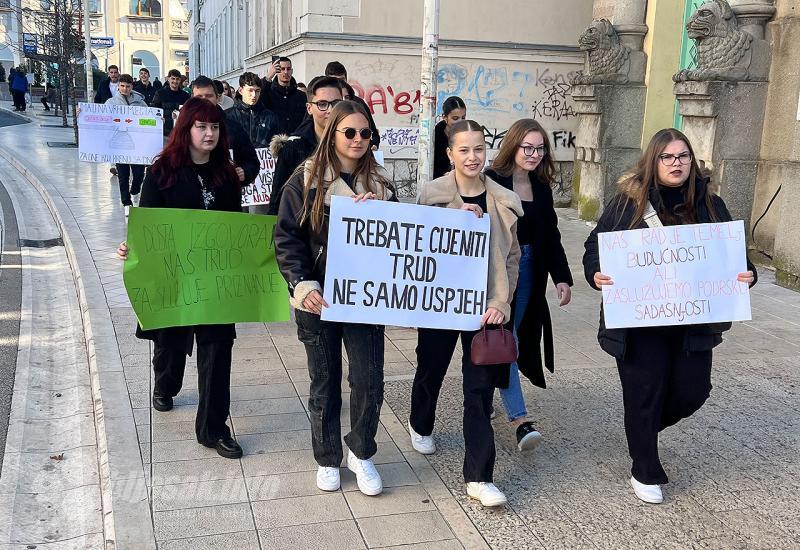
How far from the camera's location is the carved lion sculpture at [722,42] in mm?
9242

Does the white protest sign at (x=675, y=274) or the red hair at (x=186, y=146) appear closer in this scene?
the white protest sign at (x=675, y=274)

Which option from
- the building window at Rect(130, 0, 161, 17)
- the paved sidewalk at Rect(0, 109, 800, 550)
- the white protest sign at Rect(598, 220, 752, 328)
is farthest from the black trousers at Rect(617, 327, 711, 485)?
the building window at Rect(130, 0, 161, 17)

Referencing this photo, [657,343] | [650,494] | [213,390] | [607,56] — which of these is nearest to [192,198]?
[213,390]

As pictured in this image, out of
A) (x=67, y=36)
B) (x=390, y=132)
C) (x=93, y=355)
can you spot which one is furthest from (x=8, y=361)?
(x=67, y=36)

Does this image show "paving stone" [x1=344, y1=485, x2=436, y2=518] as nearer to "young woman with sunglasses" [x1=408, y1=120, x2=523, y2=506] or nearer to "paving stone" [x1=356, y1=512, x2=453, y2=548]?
"paving stone" [x1=356, y1=512, x2=453, y2=548]

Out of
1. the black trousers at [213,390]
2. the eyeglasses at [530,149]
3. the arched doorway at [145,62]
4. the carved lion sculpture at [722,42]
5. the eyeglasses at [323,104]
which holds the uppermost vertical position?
the arched doorway at [145,62]

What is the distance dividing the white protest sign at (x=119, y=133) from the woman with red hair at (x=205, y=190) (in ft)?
21.4

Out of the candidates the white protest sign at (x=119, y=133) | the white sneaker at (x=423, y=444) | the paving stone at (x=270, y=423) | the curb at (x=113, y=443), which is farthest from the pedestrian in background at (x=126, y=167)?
the white sneaker at (x=423, y=444)

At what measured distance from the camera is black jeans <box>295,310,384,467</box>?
4.06 meters

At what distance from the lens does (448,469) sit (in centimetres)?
448

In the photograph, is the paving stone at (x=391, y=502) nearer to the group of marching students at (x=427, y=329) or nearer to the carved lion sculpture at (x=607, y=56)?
the group of marching students at (x=427, y=329)

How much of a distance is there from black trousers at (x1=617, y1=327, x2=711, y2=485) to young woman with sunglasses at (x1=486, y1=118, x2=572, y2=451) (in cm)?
62

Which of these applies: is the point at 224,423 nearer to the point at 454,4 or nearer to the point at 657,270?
the point at 657,270

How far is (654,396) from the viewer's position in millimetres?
4117
